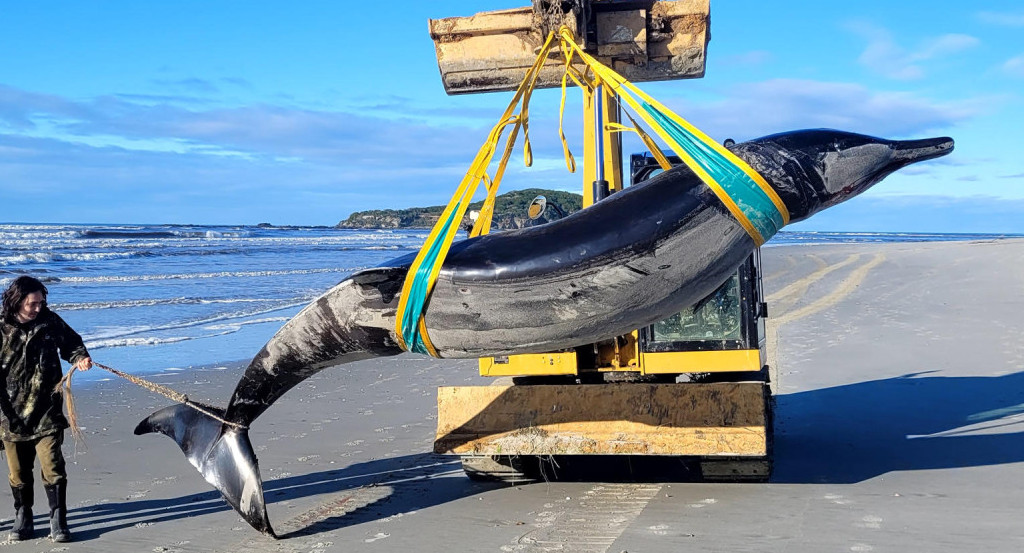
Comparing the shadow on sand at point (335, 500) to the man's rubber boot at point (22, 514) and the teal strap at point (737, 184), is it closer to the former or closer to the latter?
the man's rubber boot at point (22, 514)

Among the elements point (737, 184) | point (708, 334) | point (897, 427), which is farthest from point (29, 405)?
point (897, 427)

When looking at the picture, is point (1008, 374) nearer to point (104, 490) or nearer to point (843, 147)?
point (843, 147)

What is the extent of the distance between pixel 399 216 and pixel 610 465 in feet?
330

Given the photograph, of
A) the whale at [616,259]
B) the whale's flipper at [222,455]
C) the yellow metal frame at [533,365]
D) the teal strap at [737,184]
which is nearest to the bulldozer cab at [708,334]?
the yellow metal frame at [533,365]

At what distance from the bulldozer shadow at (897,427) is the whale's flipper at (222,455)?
346 cm

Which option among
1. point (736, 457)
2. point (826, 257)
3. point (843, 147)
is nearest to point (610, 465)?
point (736, 457)

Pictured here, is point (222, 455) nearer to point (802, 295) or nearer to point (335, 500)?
point (335, 500)

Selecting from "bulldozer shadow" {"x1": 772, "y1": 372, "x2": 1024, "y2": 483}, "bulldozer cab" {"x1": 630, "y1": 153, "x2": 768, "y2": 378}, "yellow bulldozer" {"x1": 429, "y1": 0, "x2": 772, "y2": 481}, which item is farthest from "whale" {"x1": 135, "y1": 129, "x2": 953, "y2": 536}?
"bulldozer shadow" {"x1": 772, "y1": 372, "x2": 1024, "y2": 483}

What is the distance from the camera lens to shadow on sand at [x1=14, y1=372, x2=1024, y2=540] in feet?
21.9

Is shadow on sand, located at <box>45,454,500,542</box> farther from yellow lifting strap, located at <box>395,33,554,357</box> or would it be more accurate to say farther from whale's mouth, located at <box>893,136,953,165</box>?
whale's mouth, located at <box>893,136,953,165</box>

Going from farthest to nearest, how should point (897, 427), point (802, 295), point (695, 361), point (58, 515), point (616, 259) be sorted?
point (802, 295)
point (897, 427)
point (695, 361)
point (58, 515)
point (616, 259)

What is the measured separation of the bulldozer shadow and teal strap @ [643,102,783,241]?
279 centimetres

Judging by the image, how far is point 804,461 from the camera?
7527mm

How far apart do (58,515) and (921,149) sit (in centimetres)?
523
